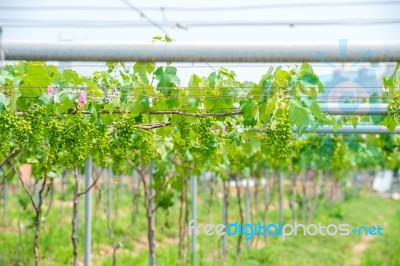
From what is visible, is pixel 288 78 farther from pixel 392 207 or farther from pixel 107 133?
pixel 392 207

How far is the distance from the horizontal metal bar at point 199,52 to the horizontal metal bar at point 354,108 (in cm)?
216

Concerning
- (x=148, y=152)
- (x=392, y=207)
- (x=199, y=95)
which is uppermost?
(x=199, y=95)

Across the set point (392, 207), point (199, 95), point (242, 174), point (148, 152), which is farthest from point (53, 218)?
point (392, 207)

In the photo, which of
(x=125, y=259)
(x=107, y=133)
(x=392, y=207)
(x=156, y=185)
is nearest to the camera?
(x=107, y=133)

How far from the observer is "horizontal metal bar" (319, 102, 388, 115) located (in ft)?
11.9

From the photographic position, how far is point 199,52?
4.96 ft

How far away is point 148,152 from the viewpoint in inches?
146

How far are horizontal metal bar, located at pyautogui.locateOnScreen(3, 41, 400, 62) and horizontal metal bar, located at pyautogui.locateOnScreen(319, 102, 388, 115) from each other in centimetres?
216

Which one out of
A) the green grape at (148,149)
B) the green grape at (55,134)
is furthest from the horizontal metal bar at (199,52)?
the green grape at (148,149)

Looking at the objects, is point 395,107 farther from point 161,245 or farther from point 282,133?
point 161,245

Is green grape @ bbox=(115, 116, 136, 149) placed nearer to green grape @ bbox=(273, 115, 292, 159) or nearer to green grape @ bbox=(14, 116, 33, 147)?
green grape @ bbox=(14, 116, 33, 147)

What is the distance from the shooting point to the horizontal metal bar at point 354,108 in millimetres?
3621

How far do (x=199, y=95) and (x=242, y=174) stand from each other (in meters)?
6.58
